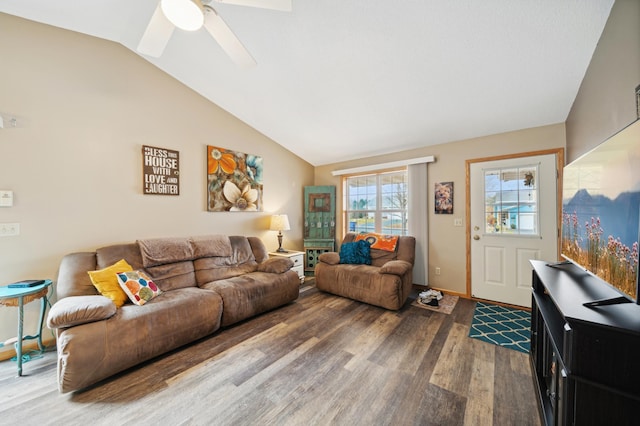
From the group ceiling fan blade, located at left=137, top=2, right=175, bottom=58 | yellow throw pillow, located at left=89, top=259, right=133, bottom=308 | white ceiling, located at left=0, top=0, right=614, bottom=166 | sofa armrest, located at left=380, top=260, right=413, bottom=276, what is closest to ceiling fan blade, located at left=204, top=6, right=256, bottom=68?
ceiling fan blade, located at left=137, top=2, right=175, bottom=58

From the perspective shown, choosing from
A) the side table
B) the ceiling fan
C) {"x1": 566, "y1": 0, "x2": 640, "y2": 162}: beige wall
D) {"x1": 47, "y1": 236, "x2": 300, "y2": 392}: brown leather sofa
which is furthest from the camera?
the side table

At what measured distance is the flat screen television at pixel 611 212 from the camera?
90 cm

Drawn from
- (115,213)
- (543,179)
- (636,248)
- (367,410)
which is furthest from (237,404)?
(543,179)

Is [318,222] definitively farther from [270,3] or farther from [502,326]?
[270,3]

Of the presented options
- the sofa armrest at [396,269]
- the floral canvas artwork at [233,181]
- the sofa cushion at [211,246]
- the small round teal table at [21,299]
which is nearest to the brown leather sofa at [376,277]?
the sofa armrest at [396,269]

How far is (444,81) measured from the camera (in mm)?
2369

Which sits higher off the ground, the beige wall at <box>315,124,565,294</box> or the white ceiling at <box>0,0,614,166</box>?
the white ceiling at <box>0,0,614,166</box>

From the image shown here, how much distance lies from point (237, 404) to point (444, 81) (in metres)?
3.25

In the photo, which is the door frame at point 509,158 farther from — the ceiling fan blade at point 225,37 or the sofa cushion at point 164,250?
the sofa cushion at point 164,250

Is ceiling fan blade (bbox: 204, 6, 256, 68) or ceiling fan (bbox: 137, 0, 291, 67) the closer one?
ceiling fan (bbox: 137, 0, 291, 67)

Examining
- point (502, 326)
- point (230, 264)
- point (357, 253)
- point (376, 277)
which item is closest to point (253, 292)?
point (230, 264)

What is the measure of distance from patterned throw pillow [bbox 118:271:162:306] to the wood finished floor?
541 mm

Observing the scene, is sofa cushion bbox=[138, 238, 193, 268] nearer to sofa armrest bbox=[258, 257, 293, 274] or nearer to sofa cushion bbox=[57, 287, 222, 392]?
sofa cushion bbox=[57, 287, 222, 392]

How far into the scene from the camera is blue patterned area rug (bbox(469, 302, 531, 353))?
7.23 feet
